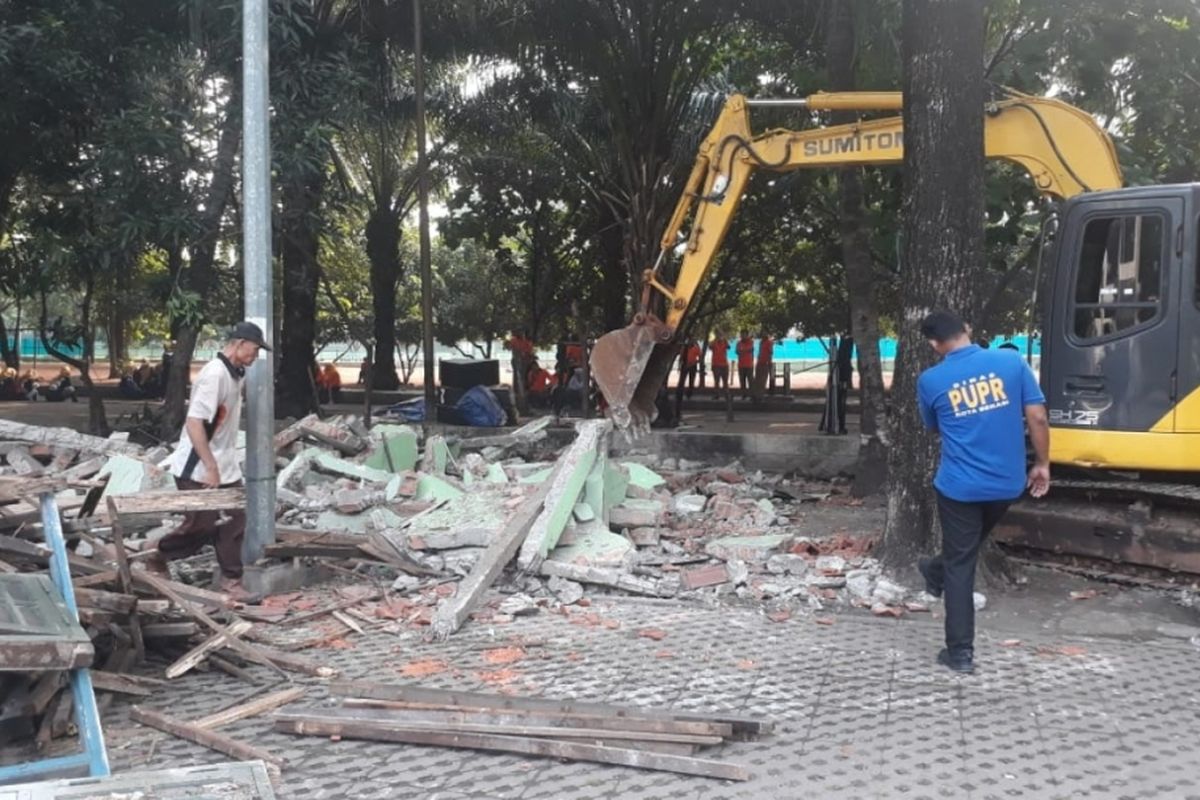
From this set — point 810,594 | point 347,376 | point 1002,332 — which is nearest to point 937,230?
point 810,594

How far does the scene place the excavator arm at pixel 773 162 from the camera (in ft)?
26.1

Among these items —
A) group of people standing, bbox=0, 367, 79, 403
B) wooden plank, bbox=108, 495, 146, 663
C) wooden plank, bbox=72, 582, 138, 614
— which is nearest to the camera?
wooden plank, bbox=72, 582, 138, 614

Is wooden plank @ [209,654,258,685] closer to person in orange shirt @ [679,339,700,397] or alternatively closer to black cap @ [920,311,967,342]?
black cap @ [920,311,967,342]

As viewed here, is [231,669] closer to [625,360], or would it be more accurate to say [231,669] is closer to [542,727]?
[542,727]

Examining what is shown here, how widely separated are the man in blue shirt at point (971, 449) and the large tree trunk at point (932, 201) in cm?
149

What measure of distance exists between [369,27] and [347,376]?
26.2 meters

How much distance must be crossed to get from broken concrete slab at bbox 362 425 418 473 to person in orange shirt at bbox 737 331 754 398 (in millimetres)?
12958

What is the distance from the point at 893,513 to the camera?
7391mm

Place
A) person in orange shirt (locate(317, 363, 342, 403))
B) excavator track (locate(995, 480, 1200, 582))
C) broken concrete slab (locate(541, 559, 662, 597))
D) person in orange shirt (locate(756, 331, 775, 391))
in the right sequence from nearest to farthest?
1. excavator track (locate(995, 480, 1200, 582))
2. broken concrete slab (locate(541, 559, 662, 597))
3. person in orange shirt (locate(756, 331, 775, 391))
4. person in orange shirt (locate(317, 363, 342, 403))

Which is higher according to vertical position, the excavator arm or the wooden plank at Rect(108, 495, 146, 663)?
the excavator arm

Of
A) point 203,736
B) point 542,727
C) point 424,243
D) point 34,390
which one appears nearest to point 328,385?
point 34,390

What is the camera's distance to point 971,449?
561 cm

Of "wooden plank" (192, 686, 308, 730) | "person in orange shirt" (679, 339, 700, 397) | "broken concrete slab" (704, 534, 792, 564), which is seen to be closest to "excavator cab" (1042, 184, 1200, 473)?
"broken concrete slab" (704, 534, 792, 564)

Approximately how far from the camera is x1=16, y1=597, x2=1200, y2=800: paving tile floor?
4215mm
